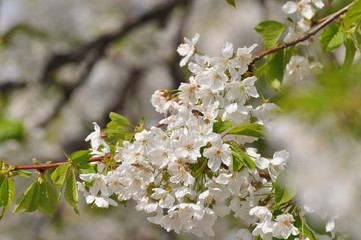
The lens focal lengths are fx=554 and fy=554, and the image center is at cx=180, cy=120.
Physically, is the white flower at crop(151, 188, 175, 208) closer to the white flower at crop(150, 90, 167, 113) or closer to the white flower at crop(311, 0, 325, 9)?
the white flower at crop(150, 90, 167, 113)

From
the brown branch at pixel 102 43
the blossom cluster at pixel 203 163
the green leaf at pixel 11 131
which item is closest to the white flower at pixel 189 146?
the blossom cluster at pixel 203 163

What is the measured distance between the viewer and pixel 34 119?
4.57 meters

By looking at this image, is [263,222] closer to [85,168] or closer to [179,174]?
[179,174]

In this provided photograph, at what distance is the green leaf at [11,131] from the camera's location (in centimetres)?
306

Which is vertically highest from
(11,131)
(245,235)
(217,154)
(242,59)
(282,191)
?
(242,59)

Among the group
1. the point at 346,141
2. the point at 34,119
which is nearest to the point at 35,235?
the point at 34,119

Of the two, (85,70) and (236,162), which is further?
(85,70)

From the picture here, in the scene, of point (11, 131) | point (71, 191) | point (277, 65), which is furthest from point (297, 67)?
point (11, 131)

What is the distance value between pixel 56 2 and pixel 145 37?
2.12 meters

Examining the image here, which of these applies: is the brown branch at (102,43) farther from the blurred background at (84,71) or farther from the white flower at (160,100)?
the white flower at (160,100)

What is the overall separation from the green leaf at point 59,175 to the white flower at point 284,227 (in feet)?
1.52

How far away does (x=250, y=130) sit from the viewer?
1094mm

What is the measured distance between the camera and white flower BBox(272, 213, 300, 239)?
109 centimetres

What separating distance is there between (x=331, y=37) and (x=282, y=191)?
0.54 meters
